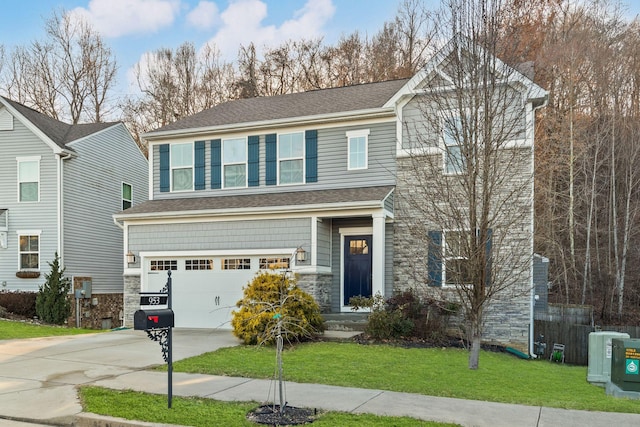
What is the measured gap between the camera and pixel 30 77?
29.1 m

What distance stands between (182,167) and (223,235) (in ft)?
11.2

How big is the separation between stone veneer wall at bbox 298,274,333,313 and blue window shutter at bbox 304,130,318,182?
3.04m

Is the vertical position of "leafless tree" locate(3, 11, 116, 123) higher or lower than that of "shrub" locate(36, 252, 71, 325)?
higher

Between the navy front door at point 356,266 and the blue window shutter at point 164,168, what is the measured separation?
6.42 m

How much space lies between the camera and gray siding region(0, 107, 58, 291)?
719 inches

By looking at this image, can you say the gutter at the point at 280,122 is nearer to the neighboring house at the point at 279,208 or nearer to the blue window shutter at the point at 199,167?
the neighboring house at the point at 279,208

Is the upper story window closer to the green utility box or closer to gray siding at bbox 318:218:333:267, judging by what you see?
gray siding at bbox 318:218:333:267

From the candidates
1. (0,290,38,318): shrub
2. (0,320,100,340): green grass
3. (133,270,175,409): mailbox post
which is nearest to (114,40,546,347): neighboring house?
(0,320,100,340): green grass

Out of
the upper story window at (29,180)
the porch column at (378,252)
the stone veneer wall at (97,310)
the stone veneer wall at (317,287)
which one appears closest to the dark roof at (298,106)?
the porch column at (378,252)

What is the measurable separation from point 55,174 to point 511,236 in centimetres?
1574

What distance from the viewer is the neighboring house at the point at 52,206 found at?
60.2ft

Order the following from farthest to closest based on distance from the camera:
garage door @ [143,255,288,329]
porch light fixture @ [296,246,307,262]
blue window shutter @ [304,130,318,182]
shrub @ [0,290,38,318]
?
shrub @ [0,290,38,318] < blue window shutter @ [304,130,318,182] < garage door @ [143,255,288,329] < porch light fixture @ [296,246,307,262]

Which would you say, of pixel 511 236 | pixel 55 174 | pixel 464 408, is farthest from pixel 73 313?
pixel 464 408

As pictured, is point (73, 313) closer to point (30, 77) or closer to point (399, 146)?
point (399, 146)
